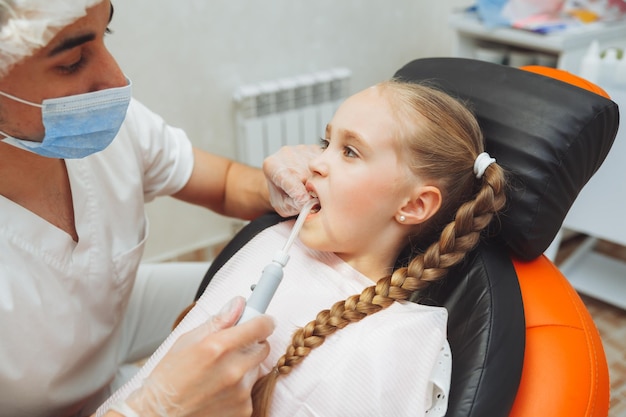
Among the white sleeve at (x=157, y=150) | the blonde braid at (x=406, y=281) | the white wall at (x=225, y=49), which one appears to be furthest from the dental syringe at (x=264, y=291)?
the white wall at (x=225, y=49)

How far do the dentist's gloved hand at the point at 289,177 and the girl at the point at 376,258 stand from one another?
52mm

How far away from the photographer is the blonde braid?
0.97m

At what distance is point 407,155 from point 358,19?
5.15 feet

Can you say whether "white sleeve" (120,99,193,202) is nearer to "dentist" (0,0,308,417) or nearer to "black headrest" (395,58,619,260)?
"dentist" (0,0,308,417)

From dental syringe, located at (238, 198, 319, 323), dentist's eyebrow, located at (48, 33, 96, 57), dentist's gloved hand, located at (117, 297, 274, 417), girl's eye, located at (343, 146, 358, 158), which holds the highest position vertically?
dentist's eyebrow, located at (48, 33, 96, 57)

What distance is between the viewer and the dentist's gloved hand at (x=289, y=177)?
3.78 ft

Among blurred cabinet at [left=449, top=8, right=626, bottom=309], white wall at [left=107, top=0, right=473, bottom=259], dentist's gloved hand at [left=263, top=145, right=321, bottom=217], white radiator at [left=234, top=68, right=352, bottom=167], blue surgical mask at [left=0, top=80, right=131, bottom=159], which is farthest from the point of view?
white radiator at [left=234, top=68, right=352, bottom=167]

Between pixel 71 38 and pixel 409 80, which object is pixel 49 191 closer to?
pixel 71 38

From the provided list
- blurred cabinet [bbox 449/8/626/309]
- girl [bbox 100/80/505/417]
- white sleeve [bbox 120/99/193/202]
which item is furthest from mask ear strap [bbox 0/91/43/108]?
blurred cabinet [bbox 449/8/626/309]

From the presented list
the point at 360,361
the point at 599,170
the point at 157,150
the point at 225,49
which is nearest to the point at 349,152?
the point at 360,361

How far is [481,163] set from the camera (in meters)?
1.04

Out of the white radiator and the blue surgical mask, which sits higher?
the blue surgical mask

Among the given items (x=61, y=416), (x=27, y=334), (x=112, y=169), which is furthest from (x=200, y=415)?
(x=112, y=169)

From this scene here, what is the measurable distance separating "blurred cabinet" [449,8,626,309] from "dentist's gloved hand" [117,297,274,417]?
4.39 ft
